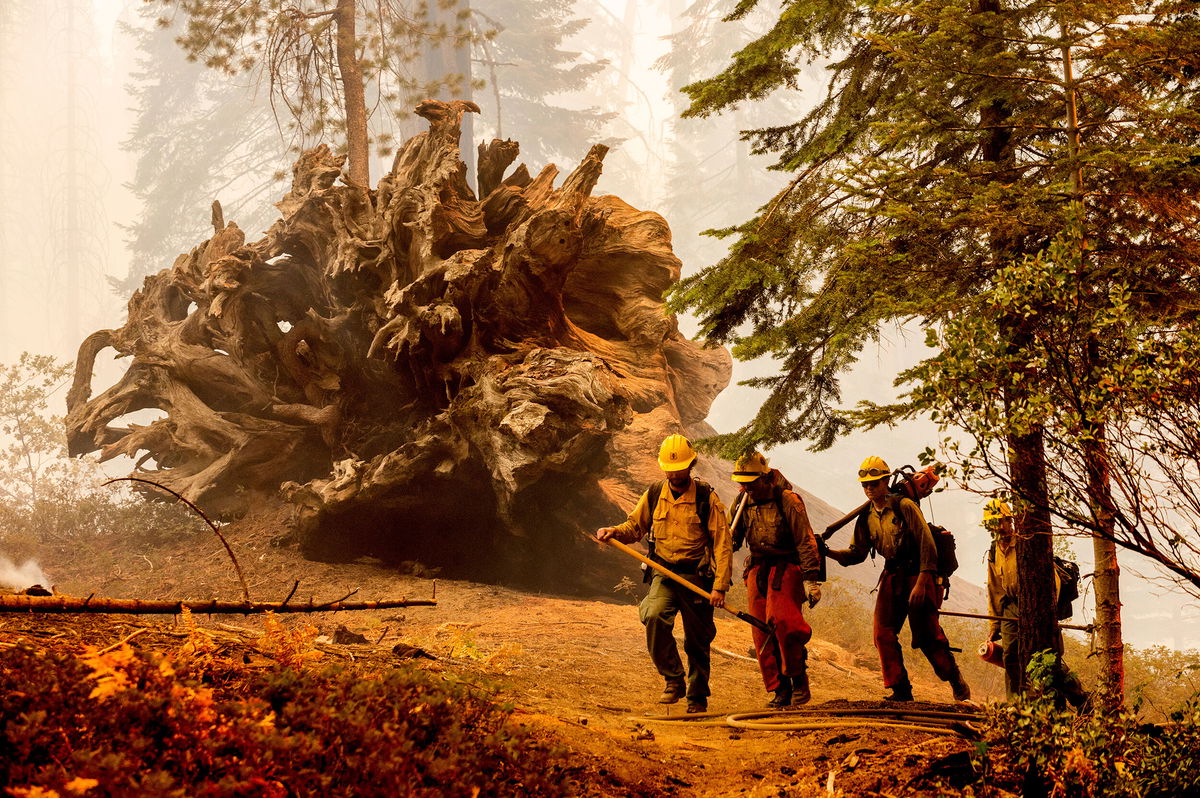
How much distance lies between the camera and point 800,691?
584 cm

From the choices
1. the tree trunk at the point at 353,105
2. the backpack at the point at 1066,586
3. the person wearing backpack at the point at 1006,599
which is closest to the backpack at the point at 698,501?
the person wearing backpack at the point at 1006,599

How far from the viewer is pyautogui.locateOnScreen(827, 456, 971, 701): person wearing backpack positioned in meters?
5.96

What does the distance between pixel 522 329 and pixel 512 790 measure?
860 cm

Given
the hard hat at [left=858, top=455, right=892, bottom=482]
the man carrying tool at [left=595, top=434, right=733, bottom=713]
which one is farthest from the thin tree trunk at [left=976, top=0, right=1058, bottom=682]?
the man carrying tool at [left=595, top=434, right=733, bottom=713]

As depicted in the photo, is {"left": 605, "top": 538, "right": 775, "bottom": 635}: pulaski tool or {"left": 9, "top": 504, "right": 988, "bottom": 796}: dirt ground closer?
{"left": 9, "top": 504, "right": 988, "bottom": 796}: dirt ground

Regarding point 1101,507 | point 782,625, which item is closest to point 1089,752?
point 1101,507

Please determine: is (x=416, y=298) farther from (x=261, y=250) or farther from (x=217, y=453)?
(x=217, y=453)

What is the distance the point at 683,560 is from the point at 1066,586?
305 cm

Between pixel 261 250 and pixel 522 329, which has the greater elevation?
pixel 261 250

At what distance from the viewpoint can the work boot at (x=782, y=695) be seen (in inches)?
229

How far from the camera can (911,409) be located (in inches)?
161

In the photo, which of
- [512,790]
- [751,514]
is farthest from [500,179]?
[512,790]

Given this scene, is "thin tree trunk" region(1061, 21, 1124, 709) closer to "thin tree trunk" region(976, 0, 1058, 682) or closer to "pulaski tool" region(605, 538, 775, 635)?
"thin tree trunk" region(976, 0, 1058, 682)

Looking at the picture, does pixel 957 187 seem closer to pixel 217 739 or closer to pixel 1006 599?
pixel 1006 599
